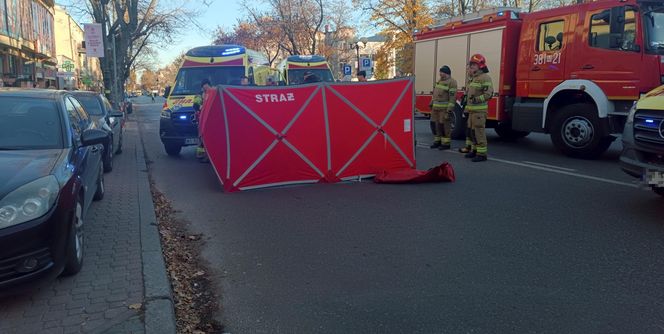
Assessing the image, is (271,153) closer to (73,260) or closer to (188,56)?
(73,260)

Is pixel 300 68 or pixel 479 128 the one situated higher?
pixel 300 68

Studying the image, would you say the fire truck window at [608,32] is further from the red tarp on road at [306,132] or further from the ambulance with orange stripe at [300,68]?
the ambulance with orange stripe at [300,68]

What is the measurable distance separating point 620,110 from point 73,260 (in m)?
8.94

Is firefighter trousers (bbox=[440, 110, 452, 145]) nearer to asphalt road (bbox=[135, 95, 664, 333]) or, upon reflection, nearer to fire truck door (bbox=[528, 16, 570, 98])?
fire truck door (bbox=[528, 16, 570, 98])

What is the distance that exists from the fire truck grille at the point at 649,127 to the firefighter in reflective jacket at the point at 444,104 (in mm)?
5160

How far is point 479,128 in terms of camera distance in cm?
973

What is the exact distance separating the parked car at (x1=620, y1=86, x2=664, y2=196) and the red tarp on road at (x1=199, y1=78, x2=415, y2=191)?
3360 mm

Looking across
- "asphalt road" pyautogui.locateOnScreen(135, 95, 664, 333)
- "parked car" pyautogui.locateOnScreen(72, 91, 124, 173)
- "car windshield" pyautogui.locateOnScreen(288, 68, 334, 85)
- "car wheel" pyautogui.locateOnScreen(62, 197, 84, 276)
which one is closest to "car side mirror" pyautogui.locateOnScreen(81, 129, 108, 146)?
"car wheel" pyautogui.locateOnScreen(62, 197, 84, 276)

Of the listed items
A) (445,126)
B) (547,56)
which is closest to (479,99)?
(445,126)

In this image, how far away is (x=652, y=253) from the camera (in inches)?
185

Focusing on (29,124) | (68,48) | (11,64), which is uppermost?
(68,48)

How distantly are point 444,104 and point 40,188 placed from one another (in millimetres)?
8778

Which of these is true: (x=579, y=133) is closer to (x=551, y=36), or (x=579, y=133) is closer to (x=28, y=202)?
(x=551, y=36)

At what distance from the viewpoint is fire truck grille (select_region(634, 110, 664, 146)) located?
557cm
